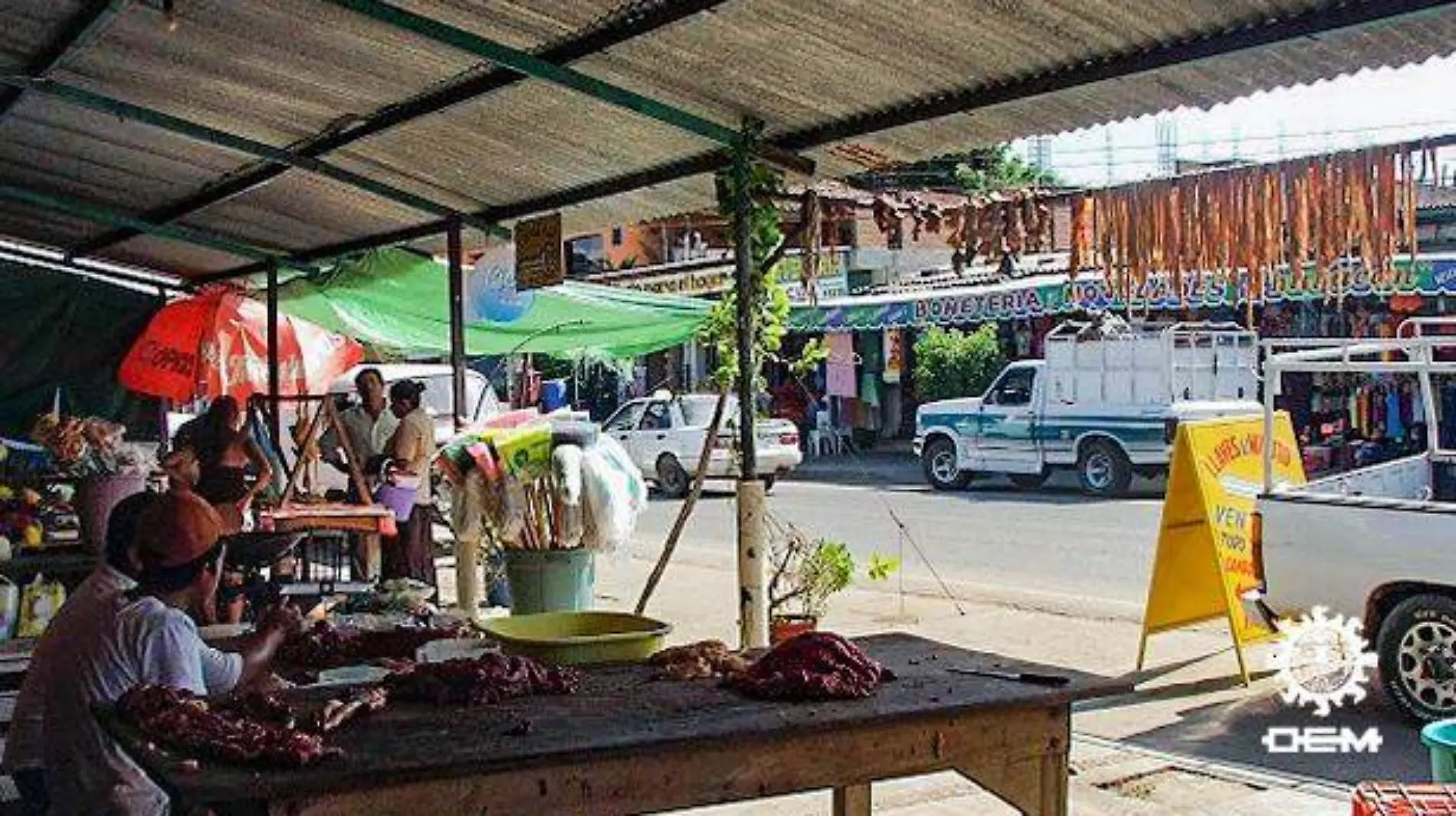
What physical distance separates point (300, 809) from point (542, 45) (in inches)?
187

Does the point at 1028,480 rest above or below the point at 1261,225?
below

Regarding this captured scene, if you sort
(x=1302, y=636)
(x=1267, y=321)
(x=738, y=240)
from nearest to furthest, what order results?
(x=738, y=240) → (x=1302, y=636) → (x=1267, y=321)

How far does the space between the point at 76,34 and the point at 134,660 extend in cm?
478

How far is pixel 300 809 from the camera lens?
10.1ft

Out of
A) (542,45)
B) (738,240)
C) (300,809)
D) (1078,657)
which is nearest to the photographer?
(300,809)

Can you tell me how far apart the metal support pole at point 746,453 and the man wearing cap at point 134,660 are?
3727 millimetres

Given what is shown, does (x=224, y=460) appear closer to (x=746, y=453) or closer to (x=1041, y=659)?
(x=746, y=453)

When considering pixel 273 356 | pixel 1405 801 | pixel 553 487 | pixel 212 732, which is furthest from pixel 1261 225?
pixel 273 356

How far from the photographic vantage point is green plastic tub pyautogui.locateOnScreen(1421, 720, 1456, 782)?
11.8 feet

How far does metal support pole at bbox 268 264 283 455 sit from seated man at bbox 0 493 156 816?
9.16 metres

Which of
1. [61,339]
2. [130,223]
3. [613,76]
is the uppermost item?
[130,223]

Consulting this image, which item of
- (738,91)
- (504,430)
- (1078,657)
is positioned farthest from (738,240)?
(1078,657)

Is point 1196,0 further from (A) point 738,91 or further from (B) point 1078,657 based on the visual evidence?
(B) point 1078,657

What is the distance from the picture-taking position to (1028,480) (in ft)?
73.7
